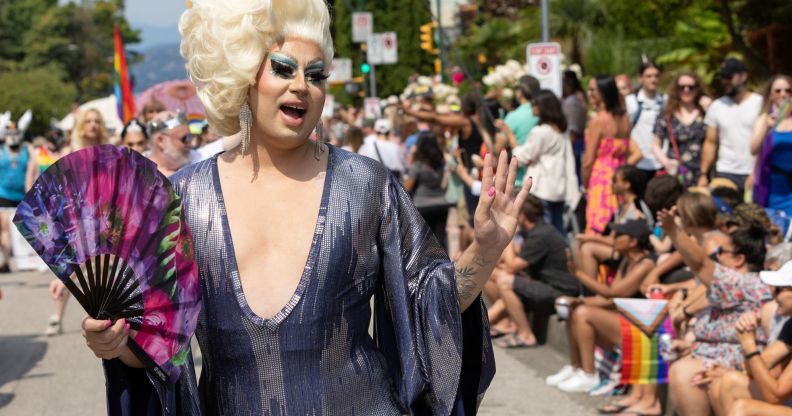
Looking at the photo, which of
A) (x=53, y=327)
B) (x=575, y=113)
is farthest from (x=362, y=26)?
(x=53, y=327)

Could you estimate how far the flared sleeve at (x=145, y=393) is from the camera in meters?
3.10

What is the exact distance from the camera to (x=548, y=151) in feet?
35.1

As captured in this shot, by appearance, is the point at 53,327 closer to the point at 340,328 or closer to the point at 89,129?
the point at 89,129

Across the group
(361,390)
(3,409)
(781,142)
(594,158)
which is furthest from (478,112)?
(361,390)

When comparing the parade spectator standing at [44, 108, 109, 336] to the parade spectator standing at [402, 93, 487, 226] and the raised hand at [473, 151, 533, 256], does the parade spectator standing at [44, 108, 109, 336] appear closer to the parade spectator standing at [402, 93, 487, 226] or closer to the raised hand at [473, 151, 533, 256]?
the parade spectator standing at [402, 93, 487, 226]

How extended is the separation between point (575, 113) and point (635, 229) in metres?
4.21

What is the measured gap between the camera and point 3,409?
8453mm

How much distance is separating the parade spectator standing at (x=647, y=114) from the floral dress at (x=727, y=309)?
14.9 ft

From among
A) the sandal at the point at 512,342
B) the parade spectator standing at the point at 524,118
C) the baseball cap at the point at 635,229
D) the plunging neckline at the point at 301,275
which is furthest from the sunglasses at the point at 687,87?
the plunging neckline at the point at 301,275

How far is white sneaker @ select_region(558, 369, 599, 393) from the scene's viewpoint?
7926 millimetres

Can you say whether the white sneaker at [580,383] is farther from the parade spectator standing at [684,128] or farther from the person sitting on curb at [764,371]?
the parade spectator standing at [684,128]

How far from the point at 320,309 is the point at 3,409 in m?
5.90

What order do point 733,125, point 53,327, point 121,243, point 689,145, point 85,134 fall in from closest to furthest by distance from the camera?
point 121,243 → point 733,125 → point 689,145 → point 85,134 → point 53,327

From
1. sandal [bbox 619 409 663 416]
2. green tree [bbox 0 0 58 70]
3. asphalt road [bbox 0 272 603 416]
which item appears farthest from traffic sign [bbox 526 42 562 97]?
green tree [bbox 0 0 58 70]
